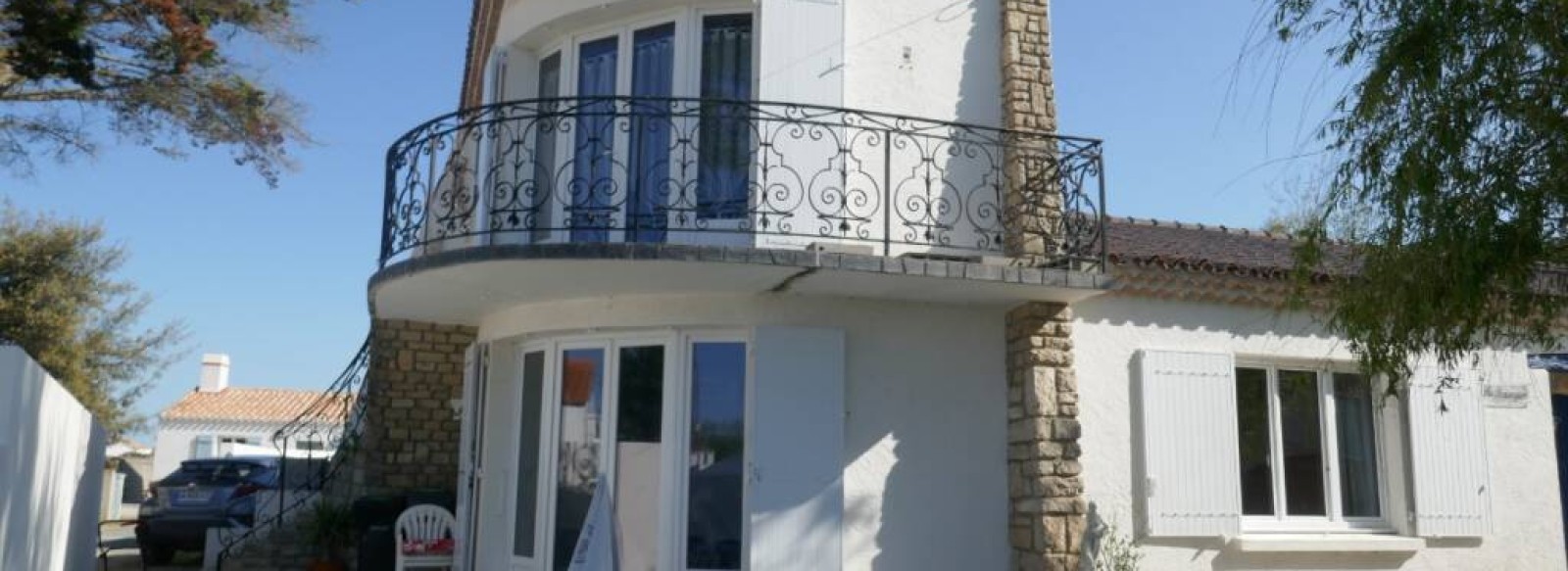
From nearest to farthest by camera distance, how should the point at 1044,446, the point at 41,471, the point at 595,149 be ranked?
1. the point at 1044,446
2. the point at 41,471
3. the point at 595,149

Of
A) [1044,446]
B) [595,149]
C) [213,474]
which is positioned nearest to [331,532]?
[595,149]

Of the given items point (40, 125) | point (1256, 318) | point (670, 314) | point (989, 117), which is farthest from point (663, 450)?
point (40, 125)

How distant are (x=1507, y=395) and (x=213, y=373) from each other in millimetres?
40797

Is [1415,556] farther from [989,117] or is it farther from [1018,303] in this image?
[989,117]

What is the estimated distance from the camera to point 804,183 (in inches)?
377

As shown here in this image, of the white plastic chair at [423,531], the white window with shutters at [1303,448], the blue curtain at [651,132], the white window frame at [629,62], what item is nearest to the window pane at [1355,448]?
the white window with shutters at [1303,448]

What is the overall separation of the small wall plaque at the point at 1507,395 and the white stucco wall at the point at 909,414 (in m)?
4.52

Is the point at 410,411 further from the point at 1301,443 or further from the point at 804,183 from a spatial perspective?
the point at 1301,443

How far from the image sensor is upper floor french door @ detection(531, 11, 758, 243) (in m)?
9.72

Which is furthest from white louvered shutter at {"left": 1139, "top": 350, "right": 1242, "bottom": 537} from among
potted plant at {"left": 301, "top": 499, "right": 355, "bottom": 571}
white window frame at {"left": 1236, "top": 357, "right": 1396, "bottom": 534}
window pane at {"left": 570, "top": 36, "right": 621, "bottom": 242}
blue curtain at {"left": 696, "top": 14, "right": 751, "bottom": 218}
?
potted plant at {"left": 301, "top": 499, "right": 355, "bottom": 571}

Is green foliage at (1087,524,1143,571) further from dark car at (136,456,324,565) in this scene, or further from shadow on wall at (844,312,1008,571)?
dark car at (136,456,324,565)

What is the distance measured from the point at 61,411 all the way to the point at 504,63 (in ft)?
15.2

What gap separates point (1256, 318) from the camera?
10320 mm

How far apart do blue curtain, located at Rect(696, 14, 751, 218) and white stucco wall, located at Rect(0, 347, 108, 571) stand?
183 inches
